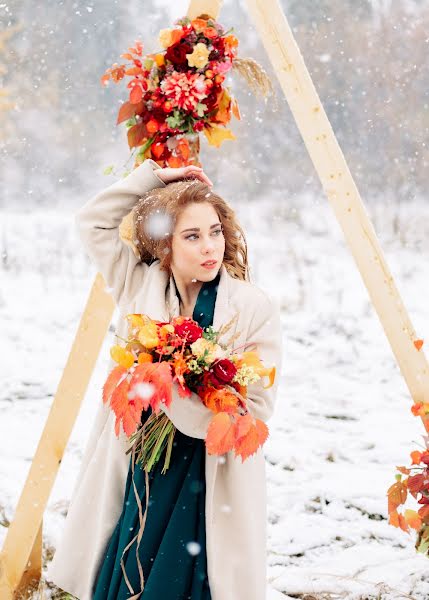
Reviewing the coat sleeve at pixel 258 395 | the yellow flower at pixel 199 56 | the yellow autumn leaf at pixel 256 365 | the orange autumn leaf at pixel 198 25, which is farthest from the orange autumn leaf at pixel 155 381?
the orange autumn leaf at pixel 198 25

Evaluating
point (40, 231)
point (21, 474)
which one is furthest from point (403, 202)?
point (21, 474)

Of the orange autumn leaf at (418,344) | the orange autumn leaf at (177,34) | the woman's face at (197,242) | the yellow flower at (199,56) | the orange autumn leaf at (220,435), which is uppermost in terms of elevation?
the orange autumn leaf at (177,34)

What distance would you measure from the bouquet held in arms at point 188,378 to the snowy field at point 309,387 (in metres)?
1.37

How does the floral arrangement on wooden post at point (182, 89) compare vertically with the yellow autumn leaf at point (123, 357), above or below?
above

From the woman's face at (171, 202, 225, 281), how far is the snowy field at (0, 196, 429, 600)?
148 cm

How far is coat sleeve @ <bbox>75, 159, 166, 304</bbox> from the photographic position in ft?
6.61

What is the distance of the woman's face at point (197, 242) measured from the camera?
1.87 meters

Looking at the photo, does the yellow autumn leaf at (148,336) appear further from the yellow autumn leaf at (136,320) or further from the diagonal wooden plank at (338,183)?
the diagonal wooden plank at (338,183)

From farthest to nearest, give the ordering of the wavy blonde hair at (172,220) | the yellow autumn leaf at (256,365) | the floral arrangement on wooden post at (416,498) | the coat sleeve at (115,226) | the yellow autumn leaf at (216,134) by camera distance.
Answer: the yellow autumn leaf at (216,134) → the floral arrangement on wooden post at (416,498) → the coat sleeve at (115,226) → the wavy blonde hair at (172,220) → the yellow autumn leaf at (256,365)

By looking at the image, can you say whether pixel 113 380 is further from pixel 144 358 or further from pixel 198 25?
pixel 198 25

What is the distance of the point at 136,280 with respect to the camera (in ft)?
6.82

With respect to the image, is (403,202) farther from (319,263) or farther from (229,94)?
(229,94)

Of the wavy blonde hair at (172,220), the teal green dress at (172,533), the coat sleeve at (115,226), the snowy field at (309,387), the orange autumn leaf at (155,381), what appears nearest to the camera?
the orange autumn leaf at (155,381)

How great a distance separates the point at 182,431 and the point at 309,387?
3.45 m
